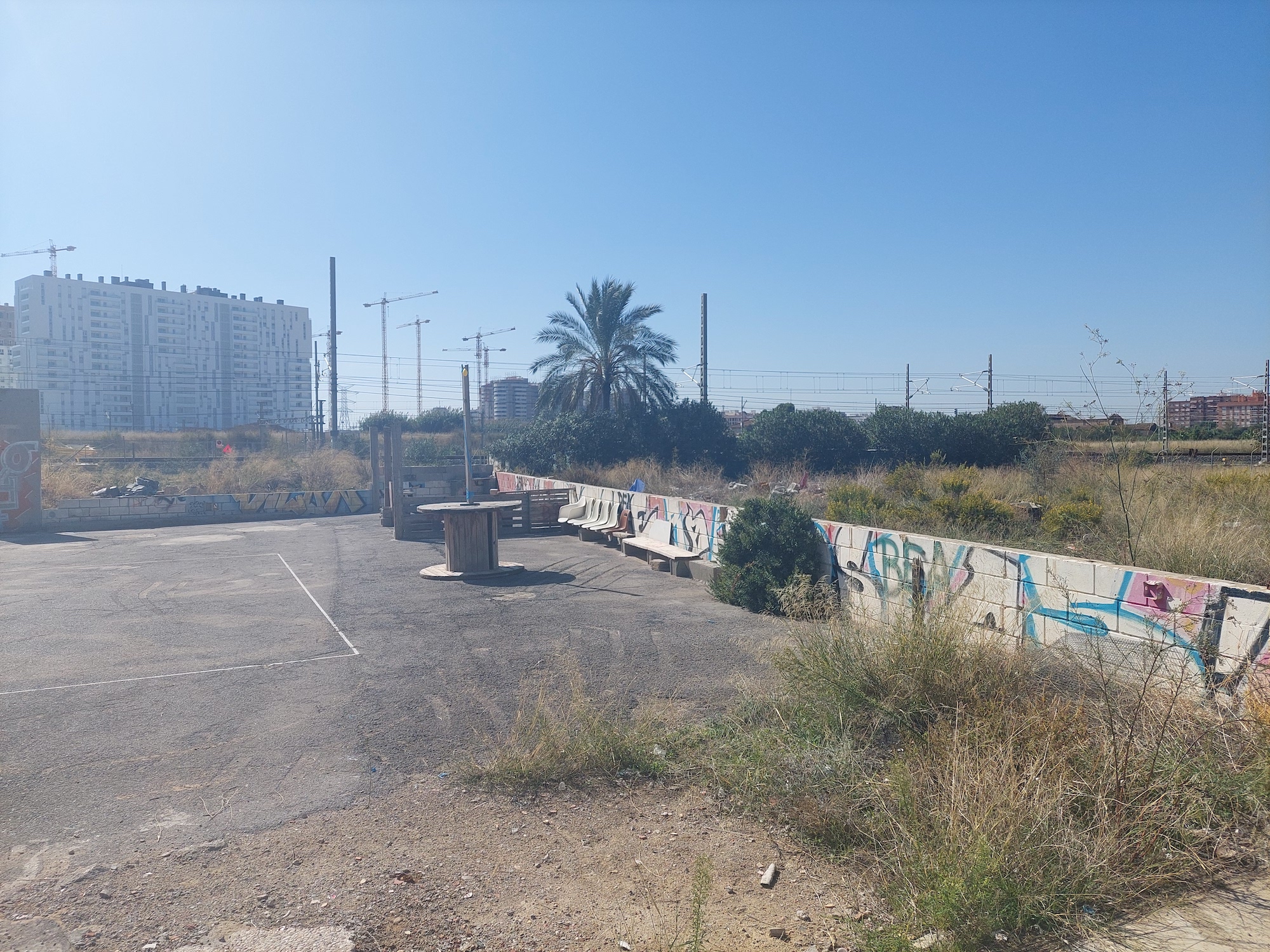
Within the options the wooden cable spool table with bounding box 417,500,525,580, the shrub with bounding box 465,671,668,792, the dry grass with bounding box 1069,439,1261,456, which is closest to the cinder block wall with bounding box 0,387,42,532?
the wooden cable spool table with bounding box 417,500,525,580

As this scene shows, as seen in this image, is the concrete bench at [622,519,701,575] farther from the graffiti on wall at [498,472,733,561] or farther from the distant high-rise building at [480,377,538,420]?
the distant high-rise building at [480,377,538,420]

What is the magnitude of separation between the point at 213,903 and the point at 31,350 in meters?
110

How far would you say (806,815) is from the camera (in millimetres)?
4523

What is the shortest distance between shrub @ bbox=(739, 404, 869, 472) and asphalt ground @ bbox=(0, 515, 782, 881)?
17992 millimetres

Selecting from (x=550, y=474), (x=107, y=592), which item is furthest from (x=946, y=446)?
(x=107, y=592)

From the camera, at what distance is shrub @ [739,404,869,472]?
31.8 metres

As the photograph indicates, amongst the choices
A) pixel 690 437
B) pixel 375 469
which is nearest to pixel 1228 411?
pixel 690 437

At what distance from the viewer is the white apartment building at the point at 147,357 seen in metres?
93.6

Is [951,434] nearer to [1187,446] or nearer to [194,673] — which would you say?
[1187,446]

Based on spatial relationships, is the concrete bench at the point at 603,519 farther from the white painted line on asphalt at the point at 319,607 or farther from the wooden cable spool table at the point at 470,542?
the white painted line on asphalt at the point at 319,607

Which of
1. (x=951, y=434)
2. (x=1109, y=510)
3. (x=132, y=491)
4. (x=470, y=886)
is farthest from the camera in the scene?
(x=951, y=434)

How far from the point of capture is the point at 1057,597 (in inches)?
292

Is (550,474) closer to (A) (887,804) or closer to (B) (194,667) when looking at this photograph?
(B) (194,667)

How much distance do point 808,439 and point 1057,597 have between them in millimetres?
24800
